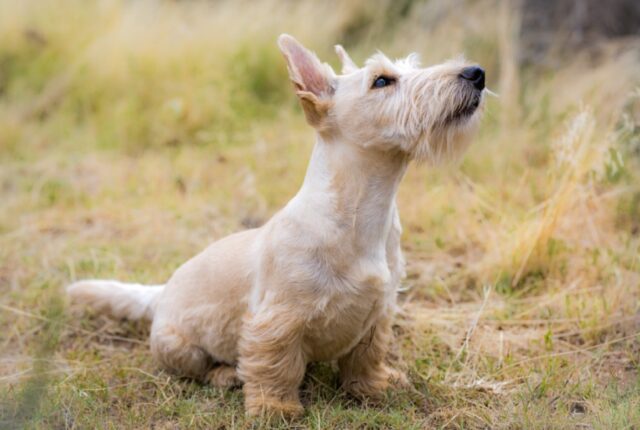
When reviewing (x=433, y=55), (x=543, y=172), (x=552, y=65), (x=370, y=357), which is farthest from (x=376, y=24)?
(x=370, y=357)

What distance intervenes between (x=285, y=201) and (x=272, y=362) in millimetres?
2874

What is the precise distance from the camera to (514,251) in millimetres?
4969

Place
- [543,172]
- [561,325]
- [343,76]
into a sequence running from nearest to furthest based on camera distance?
[343,76], [561,325], [543,172]

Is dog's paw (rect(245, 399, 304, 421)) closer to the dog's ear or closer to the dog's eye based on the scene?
the dog's ear

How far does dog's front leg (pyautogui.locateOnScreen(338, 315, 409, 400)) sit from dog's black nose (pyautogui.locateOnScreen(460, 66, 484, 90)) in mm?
1246

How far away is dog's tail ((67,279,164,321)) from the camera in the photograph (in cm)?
449

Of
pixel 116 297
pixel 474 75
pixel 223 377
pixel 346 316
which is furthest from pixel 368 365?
pixel 116 297

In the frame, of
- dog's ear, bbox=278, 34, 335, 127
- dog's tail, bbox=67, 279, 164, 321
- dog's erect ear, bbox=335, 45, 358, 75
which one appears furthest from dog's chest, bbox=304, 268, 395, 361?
dog's tail, bbox=67, 279, 164, 321

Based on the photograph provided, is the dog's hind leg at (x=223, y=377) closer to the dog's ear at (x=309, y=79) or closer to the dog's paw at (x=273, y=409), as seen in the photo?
the dog's paw at (x=273, y=409)

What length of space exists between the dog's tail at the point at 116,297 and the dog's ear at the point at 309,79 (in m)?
1.65

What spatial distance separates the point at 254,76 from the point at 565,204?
4.57 m

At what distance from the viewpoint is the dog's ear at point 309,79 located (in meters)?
3.41

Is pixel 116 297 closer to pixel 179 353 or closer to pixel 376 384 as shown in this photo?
pixel 179 353

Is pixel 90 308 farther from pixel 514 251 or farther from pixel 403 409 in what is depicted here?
pixel 514 251
